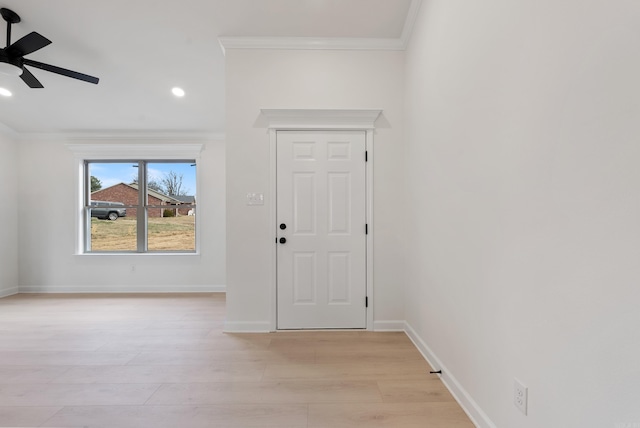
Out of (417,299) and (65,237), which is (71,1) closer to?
(65,237)

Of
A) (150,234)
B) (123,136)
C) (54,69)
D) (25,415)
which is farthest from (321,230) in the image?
(123,136)

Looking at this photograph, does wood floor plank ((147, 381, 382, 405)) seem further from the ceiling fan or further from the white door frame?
the ceiling fan

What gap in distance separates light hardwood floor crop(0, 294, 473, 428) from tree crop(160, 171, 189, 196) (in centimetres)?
226

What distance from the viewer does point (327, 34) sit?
2.95 metres

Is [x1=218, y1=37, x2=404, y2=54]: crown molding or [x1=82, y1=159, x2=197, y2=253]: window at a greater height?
[x1=218, y1=37, x2=404, y2=54]: crown molding

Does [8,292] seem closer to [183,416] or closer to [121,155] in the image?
[121,155]

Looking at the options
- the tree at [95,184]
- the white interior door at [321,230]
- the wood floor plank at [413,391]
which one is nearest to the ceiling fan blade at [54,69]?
the white interior door at [321,230]

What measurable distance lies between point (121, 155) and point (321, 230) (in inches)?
147

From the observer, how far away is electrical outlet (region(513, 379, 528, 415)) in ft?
4.21

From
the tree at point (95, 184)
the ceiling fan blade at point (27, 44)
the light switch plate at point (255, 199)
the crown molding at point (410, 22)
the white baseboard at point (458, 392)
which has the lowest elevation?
the white baseboard at point (458, 392)

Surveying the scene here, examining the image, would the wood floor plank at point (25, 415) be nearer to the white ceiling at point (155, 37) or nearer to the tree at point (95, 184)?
the white ceiling at point (155, 37)

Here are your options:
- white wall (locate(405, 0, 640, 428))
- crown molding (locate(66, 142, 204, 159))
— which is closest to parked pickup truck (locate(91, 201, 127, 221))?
crown molding (locate(66, 142, 204, 159))

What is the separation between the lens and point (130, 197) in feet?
16.2

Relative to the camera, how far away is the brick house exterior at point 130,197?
4934 millimetres
